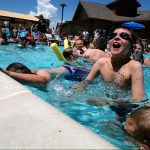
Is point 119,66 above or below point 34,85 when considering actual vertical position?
above

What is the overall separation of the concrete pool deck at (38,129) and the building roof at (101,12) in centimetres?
3455

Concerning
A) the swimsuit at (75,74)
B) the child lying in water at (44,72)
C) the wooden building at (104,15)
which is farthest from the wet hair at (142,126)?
the wooden building at (104,15)

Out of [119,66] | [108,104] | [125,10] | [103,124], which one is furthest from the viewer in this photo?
[125,10]

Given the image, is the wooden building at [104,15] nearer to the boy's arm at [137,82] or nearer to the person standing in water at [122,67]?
the person standing in water at [122,67]

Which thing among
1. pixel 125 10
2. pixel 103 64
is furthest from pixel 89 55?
pixel 125 10

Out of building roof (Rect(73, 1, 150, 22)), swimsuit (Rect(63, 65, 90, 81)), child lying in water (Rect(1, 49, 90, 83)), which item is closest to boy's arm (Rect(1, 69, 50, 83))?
child lying in water (Rect(1, 49, 90, 83))

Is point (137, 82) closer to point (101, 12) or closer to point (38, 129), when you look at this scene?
point (38, 129)

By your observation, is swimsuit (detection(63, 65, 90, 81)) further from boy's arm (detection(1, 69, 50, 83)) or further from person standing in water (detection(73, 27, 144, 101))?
person standing in water (detection(73, 27, 144, 101))

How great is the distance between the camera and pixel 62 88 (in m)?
4.71

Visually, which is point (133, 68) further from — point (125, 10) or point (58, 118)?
point (125, 10)

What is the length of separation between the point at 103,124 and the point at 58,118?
1686mm

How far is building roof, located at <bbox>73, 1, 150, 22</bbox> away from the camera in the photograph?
3597 cm

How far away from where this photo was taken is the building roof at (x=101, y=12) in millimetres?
35969

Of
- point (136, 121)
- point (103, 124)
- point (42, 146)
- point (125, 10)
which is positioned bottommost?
point (103, 124)
